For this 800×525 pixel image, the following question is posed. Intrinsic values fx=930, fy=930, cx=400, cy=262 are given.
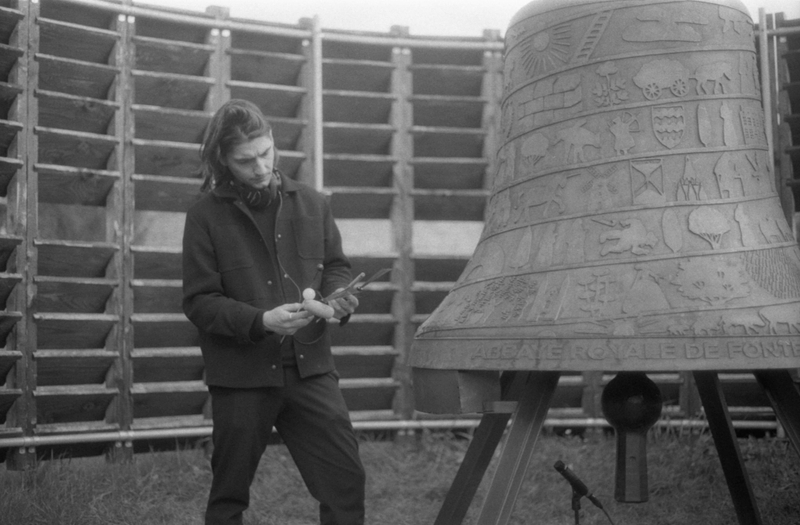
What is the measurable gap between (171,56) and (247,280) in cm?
234

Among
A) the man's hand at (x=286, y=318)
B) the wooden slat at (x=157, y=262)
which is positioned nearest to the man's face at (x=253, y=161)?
the man's hand at (x=286, y=318)

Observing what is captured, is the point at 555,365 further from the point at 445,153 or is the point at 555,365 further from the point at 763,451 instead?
the point at 445,153

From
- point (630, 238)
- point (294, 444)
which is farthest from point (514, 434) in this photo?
point (294, 444)

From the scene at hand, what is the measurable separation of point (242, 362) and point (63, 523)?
50.9 inches

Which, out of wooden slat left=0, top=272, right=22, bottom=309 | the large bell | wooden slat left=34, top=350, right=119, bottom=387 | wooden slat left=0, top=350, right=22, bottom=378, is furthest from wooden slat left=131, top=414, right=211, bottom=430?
the large bell

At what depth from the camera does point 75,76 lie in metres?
4.77

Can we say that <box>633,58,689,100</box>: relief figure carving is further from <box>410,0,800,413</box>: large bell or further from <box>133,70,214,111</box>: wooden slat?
<box>133,70,214,111</box>: wooden slat

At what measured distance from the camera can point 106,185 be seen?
485 centimetres

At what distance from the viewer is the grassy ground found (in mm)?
3982

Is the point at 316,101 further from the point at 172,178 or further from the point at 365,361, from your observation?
the point at 365,361

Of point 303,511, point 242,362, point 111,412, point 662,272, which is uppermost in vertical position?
point 662,272

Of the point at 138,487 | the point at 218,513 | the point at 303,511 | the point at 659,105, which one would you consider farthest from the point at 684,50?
the point at 138,487

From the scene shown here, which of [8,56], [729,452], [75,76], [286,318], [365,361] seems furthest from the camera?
[365,361]

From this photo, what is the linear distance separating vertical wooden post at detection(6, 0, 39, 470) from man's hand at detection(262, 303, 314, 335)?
2030 mm
